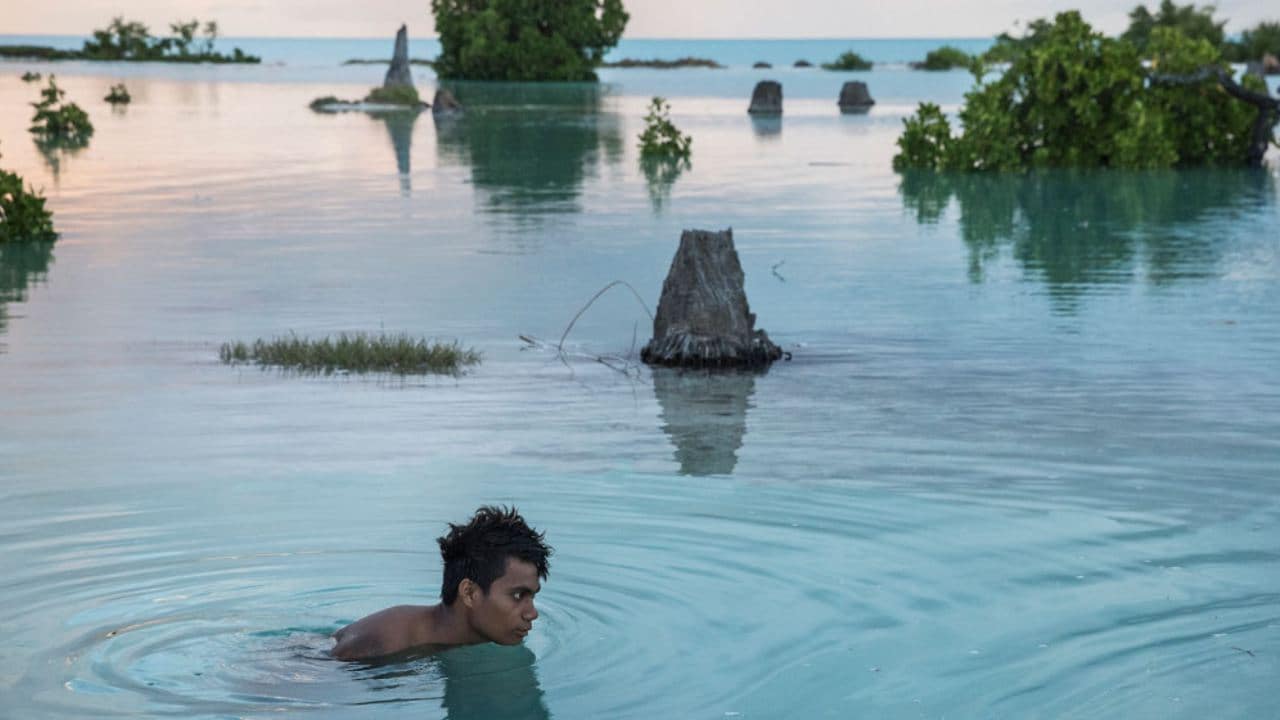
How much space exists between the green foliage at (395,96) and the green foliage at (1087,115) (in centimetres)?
3300

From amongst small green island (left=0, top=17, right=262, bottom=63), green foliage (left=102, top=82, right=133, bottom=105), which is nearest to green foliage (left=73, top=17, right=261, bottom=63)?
small green island (left=0, top=17, right=262, bottom=63)

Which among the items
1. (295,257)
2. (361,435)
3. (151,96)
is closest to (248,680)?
(361,435)

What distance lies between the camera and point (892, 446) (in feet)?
34.6

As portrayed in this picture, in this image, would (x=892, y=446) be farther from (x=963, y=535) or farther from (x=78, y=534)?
(x=78, y=534)

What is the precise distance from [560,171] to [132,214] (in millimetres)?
10654

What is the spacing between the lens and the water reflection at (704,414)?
33.8 feet

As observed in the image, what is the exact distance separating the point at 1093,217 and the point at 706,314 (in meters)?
13.2

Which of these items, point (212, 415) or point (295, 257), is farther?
point (295, 257)

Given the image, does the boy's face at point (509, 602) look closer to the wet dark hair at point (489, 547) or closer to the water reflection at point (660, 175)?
the wet dark hair at point (489, 547)

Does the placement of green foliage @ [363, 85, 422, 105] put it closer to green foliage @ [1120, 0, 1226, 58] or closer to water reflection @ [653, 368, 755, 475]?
green foliage @ [1120, 0, 1226, 58]

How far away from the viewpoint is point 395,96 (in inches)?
2571

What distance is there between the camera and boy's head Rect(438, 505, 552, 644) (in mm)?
6176

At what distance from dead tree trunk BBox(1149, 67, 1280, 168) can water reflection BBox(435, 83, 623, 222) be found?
1083 centimetres

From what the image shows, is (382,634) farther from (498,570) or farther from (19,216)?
(19,216)
